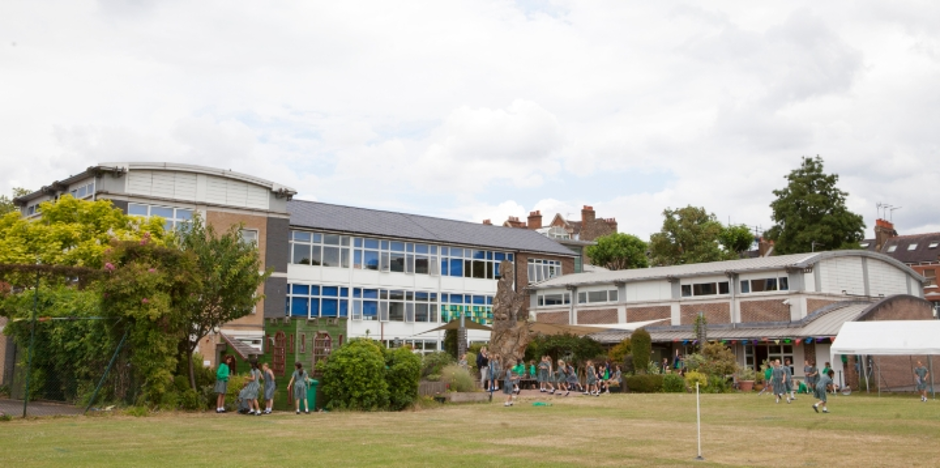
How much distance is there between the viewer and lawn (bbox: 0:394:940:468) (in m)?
11.9

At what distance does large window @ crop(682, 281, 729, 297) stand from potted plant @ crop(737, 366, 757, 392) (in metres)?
7.81

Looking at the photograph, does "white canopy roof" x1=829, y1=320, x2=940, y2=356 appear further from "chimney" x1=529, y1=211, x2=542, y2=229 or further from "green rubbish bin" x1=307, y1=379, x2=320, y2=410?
"chimney" x1=529, y1=211, x2=542, y2=229

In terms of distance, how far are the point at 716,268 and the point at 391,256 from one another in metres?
18.1

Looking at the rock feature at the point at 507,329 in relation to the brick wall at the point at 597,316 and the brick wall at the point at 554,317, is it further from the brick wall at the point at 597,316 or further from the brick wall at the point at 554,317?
the brick wall at the point at 554,317

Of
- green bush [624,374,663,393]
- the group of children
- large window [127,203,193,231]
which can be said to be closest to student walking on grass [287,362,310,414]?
the group of children

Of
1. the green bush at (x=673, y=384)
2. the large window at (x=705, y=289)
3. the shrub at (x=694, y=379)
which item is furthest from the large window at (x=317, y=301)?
the shrub at (x=694, y=379)

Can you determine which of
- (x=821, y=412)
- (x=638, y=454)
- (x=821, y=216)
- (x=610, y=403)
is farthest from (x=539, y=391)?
(x=821, y=216)

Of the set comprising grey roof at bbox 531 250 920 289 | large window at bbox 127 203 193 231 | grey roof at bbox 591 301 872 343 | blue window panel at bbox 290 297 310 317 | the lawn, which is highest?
large window at bbox 127 203 193 231

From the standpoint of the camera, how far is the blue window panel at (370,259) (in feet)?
157

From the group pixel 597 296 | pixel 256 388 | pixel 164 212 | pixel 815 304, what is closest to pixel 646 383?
pixel 815 304

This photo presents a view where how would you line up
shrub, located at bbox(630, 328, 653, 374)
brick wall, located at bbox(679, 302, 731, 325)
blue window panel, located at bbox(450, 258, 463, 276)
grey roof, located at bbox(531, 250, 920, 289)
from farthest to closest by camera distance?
1. blue window panel, located at bbox(450, 258, 463, 276)
2. brick wall, located at bbox(679, 302, 731, 325)
3. grey roof, located at bbox(531, 250, 920, 289)
4. shrub, located at bbox(630, 328, 653, 374)

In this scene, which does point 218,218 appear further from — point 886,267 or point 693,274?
point 886,267

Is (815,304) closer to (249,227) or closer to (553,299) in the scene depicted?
(553,299)

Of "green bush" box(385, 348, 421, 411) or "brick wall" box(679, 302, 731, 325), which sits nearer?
"green bush" box(385, 348, 421, 411)
